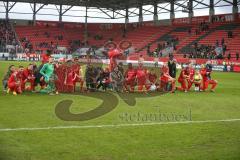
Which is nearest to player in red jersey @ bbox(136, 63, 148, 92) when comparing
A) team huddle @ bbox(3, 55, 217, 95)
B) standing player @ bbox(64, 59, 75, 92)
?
team huddle @ bbox(3, 55, 217, 95)

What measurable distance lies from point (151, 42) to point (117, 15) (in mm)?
13737

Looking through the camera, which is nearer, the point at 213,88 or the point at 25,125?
the point at 25,125

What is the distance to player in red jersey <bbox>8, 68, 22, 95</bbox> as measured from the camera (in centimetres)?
1736

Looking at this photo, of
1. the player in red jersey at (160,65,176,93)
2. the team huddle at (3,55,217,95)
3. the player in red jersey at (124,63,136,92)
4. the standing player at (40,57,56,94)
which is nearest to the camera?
the standing player at (40,57,56,94)

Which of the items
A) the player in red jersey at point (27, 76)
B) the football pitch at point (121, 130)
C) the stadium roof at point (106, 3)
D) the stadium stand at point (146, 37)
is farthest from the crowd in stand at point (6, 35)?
the football pitch at point (121, 130)

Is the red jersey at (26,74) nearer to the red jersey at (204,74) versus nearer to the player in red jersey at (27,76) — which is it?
the player in red jersey at (27,76)

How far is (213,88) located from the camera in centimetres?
2169

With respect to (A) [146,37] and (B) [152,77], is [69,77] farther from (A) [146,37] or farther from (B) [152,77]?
(A) [146,37]

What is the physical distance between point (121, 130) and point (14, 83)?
873 cm

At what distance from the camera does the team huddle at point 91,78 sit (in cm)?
1786

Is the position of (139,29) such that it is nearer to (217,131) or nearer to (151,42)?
(151,42)

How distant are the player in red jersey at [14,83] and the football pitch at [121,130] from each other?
1.37 m

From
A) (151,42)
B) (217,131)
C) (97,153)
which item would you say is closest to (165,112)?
(217,131)

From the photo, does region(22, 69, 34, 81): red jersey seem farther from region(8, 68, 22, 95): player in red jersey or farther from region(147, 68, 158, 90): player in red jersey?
region(147, 68, 158, 90): player in red jersey
